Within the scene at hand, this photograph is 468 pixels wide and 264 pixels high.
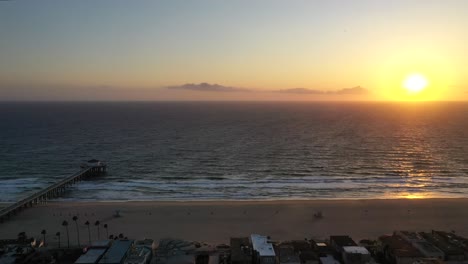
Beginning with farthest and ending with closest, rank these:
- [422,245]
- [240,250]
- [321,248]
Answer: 1. [321,248]
2. [422,245]
3. [240,250]

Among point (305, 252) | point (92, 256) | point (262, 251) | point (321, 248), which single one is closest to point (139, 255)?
point (92, 256)

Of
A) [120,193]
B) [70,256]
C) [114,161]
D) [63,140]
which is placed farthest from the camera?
[63,140]

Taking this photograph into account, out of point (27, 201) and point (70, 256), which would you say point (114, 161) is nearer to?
point (27, 201)

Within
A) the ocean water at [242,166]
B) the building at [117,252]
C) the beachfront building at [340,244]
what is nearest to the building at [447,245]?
the beachfront building at [340,244]

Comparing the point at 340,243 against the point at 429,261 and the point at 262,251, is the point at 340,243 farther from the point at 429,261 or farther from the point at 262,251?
the point at 262,251

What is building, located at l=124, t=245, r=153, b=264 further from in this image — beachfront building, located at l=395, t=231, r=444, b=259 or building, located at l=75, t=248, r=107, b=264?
beachfront building, located at l=395, t=231, r=444, b=259

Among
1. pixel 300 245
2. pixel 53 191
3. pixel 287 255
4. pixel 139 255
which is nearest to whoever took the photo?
pixel 139 255

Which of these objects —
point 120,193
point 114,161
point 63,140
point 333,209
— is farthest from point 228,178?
point 63,140
